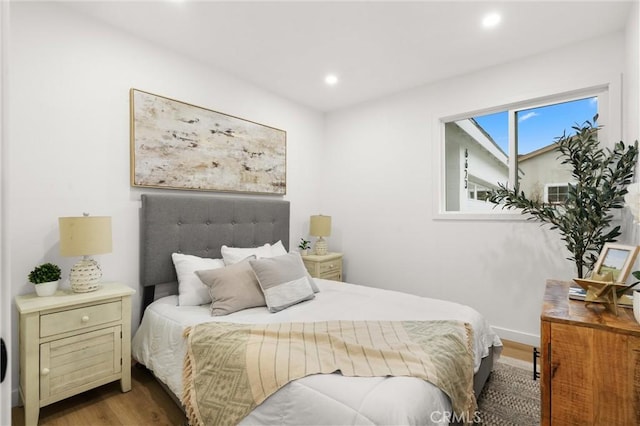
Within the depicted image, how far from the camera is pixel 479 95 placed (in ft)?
10.1

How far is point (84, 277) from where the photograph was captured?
201 centimetres

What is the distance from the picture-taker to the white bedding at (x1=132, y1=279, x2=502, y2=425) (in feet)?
3.88

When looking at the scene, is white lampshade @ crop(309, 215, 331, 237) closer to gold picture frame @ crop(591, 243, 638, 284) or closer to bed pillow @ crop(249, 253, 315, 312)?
bed pillow @ crop(249, 253, 315, 312)

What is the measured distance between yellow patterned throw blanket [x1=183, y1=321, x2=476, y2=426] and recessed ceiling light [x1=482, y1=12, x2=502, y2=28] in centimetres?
214

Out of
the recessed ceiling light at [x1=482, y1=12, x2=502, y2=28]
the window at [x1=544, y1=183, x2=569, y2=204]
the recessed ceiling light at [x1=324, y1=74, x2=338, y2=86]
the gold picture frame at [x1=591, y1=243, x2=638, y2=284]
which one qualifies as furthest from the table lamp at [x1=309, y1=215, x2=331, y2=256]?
the gold picture frame at [x1=591, y1=243, x2=638, y2=284]

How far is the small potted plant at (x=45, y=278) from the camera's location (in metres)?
1.91

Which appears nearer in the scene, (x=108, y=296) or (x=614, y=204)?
(x=108, y=296)

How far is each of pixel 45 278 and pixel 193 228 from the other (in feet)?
3.32

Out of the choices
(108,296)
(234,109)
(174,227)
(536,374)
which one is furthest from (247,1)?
(536,374)

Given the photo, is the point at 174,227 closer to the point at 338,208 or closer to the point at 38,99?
the point at 38,99

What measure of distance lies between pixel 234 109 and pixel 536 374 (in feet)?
11.3

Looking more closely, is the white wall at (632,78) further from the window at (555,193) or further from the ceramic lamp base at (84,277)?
the ceramic lamp base at (84,277)

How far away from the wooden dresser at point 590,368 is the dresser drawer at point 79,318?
2442 millimetres

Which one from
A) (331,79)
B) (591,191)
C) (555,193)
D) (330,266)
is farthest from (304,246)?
(591,191)
